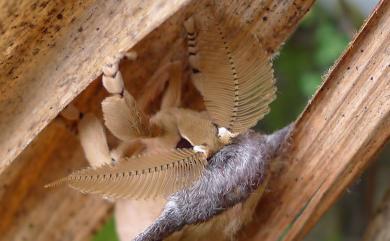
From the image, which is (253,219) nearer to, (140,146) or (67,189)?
(140,146)

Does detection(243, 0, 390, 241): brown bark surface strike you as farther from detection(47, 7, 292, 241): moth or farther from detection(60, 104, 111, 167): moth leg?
detection(60, 104, 111, 167): moth leg

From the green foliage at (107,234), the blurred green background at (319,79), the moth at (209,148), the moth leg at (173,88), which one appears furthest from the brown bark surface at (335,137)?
the blurred green background at (319,79)

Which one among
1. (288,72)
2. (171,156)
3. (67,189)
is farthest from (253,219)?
(288,72)

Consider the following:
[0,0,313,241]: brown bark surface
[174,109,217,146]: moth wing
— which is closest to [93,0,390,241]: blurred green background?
[0,0,313,241]: brown bark surface

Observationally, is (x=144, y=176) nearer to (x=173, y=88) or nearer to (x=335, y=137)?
(x=173, y=88)

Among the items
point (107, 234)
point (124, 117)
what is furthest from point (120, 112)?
point (107, 234)
